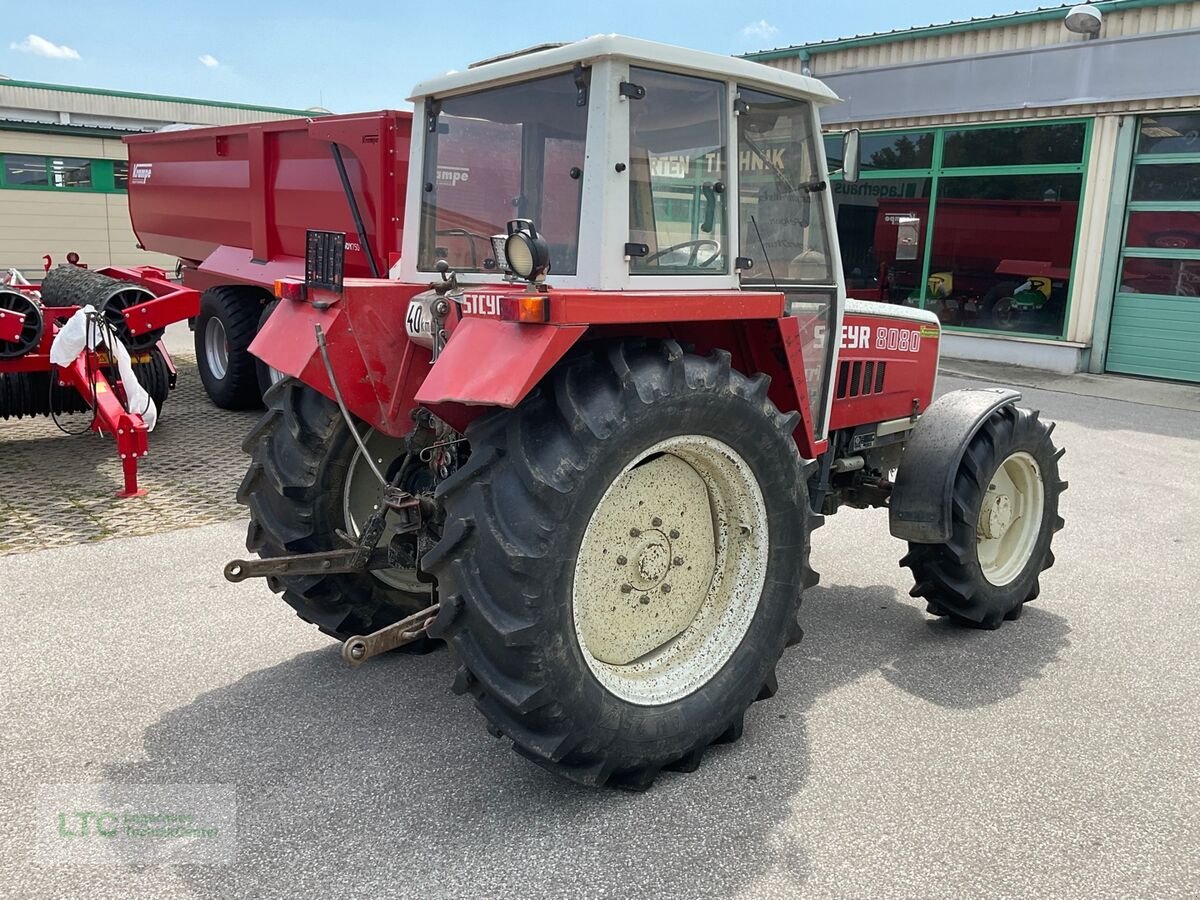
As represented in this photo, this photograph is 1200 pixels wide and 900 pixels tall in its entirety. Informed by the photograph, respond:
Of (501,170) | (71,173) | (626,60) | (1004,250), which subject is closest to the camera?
(626,60)

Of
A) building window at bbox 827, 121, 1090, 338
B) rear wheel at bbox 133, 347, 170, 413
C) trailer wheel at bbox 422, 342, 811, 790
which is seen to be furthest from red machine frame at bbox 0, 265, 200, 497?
building window at bbox 827, 121, 1090, 338

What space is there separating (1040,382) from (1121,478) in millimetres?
4453

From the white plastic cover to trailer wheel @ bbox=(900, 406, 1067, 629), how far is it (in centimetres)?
491

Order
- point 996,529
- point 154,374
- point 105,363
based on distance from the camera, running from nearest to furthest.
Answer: point 996,529
point 105,363
point 154,374

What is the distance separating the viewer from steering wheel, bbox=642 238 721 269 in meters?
3.06

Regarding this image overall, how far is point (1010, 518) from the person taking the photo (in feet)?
14.2

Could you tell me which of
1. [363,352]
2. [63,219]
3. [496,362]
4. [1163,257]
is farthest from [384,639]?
[63,219]

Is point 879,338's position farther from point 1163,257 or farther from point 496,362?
point 1163,257

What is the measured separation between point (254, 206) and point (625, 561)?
663 centimetres

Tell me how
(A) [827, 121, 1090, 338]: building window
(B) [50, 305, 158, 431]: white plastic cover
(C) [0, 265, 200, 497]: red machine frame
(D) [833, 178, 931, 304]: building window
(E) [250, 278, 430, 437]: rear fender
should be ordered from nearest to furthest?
(E) [250, 278, 430, 437]: rear fender → (C) [0, 265, 200, 497]: red machine frame → (B) [50, 305, 158, 431]: white plastic cover → (A) [827, 121, 1090, 338]: building window → (D) [833, 178, 931, 304]: building window

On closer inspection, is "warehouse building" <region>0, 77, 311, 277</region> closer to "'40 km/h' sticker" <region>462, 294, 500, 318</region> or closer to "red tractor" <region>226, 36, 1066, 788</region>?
"red tractor" <region>226, 36, 1066, 788</region>

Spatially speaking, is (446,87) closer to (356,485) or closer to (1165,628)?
(356,485)

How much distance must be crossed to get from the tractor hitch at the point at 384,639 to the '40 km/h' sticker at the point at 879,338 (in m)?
2.09

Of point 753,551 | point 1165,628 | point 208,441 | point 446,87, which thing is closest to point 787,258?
point 753,551
